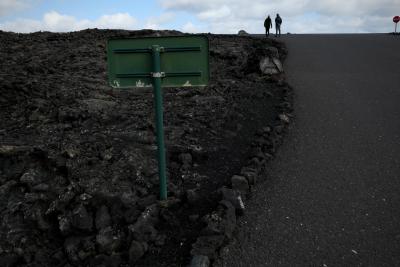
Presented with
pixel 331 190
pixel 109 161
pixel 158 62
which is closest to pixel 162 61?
pixel 158 62

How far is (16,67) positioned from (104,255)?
8.73 meters

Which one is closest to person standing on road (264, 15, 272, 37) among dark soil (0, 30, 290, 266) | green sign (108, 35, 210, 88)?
dark soil (0, 30, 290, 266)

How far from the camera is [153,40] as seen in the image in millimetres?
4324

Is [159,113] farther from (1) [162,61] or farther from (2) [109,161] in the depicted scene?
(2) [109,161]

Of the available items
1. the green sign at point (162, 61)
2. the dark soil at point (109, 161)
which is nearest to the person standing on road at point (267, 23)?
the dark soil at point (109, 161)

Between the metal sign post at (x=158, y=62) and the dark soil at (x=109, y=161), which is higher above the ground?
the metal sign post at (x=158, y=62)

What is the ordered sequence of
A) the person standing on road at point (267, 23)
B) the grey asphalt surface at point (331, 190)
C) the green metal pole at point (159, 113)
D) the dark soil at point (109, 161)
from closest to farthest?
the grey asphalt surface at point (331, 190), the green metal pole at point (159, 113), the dark soil at point (109, 161), the person standing on road at point (267, 23)

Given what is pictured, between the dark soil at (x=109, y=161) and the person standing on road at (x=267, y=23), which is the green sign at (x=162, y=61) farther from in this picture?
the person standing on road at (x=267, y=23)

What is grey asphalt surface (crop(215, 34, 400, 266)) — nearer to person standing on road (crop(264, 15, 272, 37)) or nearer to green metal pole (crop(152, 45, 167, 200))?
green metal pole (crop(152, 45, 167, 200))

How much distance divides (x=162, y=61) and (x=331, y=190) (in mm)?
2920

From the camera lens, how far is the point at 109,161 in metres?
5.83

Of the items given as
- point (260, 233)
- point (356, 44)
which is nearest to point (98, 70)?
point (260, 233)

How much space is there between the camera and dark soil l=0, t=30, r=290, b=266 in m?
4.39

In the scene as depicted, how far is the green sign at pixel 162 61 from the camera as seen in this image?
4277 mm
